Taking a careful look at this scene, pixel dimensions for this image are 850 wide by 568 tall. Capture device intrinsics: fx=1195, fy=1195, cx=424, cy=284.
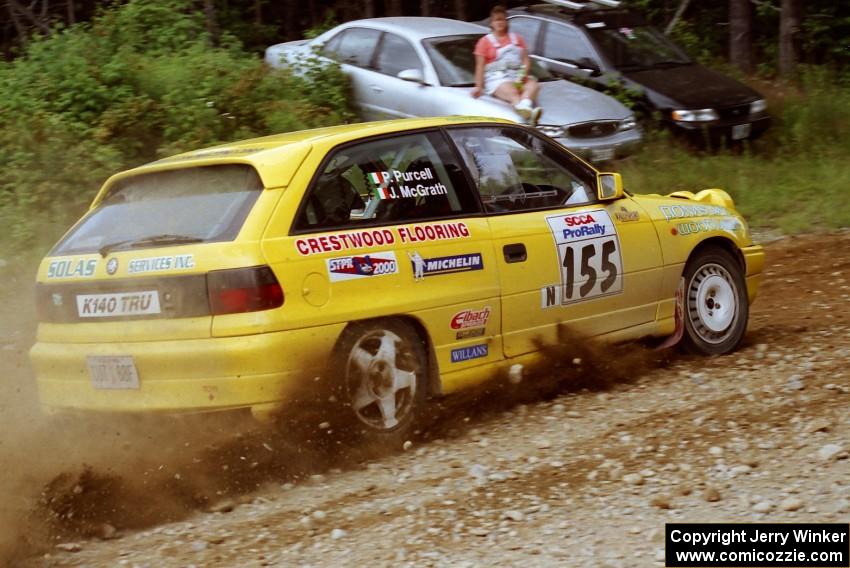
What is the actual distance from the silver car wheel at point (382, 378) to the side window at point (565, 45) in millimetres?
9097

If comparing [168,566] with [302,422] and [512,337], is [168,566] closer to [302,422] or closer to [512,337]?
[302,422]

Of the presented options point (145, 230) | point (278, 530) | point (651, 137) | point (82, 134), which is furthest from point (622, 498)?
point (651, 137)

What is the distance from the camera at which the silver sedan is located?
1226 cm

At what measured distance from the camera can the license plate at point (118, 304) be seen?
211 inches

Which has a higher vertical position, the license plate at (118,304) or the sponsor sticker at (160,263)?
the sponsor sticker at (160,263)

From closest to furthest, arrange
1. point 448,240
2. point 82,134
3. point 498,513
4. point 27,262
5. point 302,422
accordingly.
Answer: point 498,513
point 302,422
point 448,240
point 27,262
point 82,134

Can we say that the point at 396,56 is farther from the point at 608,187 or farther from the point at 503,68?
the point at 608,187

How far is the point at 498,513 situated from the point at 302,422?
112 cm

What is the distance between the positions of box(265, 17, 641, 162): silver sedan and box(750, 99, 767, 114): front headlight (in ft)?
6.42

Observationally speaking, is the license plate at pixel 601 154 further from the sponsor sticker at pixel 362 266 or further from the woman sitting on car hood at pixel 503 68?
the sponsor sticker at pixel 362 266

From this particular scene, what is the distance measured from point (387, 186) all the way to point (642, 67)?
9.03m

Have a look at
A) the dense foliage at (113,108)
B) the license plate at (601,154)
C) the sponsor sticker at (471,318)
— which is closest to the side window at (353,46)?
the dense foliage at (113,108)

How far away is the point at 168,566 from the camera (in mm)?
4422

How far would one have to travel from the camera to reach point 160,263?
5.34 m
